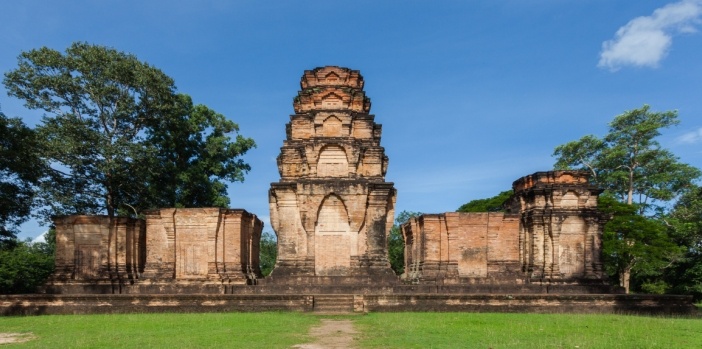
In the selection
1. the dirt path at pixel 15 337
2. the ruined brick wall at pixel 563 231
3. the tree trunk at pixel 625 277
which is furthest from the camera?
the tree trunk at pixel 625 277

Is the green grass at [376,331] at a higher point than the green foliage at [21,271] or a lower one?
higher

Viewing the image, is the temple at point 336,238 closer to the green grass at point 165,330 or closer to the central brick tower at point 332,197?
the central brick tower at point 332,197

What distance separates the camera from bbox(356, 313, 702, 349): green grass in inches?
456

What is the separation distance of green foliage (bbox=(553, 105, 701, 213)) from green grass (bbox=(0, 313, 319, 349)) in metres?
33.1

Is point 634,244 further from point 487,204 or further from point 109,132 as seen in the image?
point 109,132

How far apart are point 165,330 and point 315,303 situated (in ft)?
22.2

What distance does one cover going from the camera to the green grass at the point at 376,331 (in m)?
11.7

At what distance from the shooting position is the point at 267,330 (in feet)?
45.6

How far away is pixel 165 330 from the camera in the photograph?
14133mm

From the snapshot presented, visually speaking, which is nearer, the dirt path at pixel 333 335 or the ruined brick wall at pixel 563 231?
the dirt path at pixel 333 335

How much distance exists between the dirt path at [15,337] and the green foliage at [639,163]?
129 ft

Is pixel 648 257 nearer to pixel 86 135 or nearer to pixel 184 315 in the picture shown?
pixel 184 315

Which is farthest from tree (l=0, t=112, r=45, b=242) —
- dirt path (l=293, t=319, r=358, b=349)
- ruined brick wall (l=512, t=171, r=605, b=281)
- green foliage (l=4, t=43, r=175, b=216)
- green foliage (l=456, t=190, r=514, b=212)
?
green foliage (l=456, t=190, r=514, b=212)

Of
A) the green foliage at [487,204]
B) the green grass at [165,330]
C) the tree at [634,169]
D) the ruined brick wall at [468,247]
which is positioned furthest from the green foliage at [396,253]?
the green grass at [165,330]
